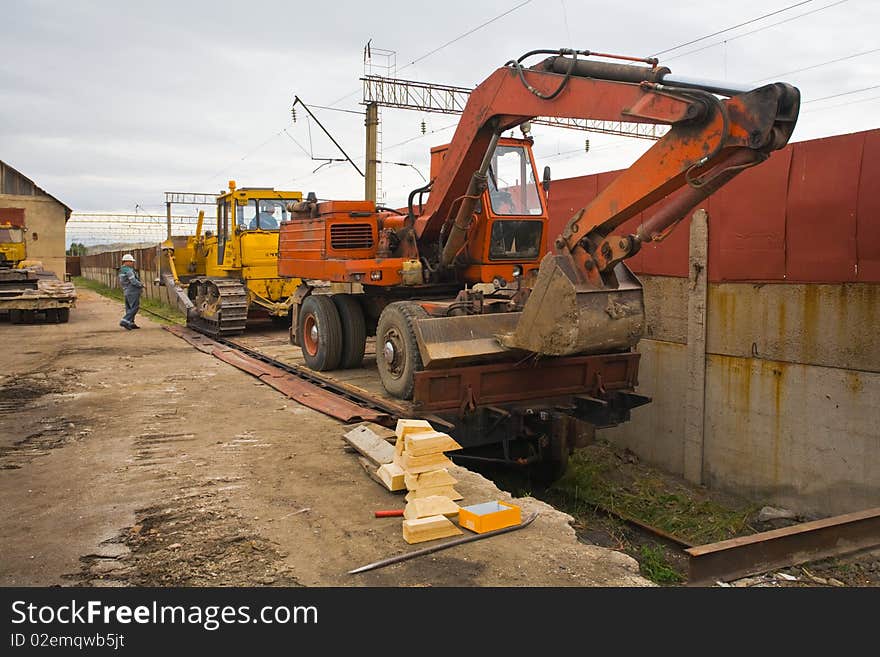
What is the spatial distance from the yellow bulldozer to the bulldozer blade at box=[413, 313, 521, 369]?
28.4 ft

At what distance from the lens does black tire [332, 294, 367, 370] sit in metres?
9.83

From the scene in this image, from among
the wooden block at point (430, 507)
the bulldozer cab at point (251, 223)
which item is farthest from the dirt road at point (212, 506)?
the bulldozer cab at point (251, 223)

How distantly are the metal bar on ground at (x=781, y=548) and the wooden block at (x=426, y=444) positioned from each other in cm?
155

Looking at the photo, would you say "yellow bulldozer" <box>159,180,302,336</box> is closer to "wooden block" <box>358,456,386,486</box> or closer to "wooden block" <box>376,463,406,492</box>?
"wooden block" <box>358,456,386,486</box>

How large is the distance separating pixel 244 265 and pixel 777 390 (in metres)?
10.7

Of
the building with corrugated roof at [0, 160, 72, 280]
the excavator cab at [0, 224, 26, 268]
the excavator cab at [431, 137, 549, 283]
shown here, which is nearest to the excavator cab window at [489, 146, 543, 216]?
the excavator cab at [431, 137, 549, 283]

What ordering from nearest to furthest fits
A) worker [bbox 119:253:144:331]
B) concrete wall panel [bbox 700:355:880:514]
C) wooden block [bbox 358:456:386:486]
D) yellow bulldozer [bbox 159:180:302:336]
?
wooden block [bbox 358:456:386:486] → concrete wall panel [bbox 700:355:880:514] → yellow bulldozer [bbox 159:180:302:336] → worker [bbox 119:253:144:331]

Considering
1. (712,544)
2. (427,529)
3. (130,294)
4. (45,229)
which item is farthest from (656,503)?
(45,229)

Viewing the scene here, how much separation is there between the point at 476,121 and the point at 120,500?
500cm

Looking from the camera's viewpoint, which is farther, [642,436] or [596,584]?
[642,436]

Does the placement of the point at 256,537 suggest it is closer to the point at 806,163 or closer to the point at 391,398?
the point at 391,398

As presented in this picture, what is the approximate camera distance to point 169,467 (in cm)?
568

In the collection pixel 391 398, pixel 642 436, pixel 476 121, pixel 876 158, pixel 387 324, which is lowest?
pixel 642 436
